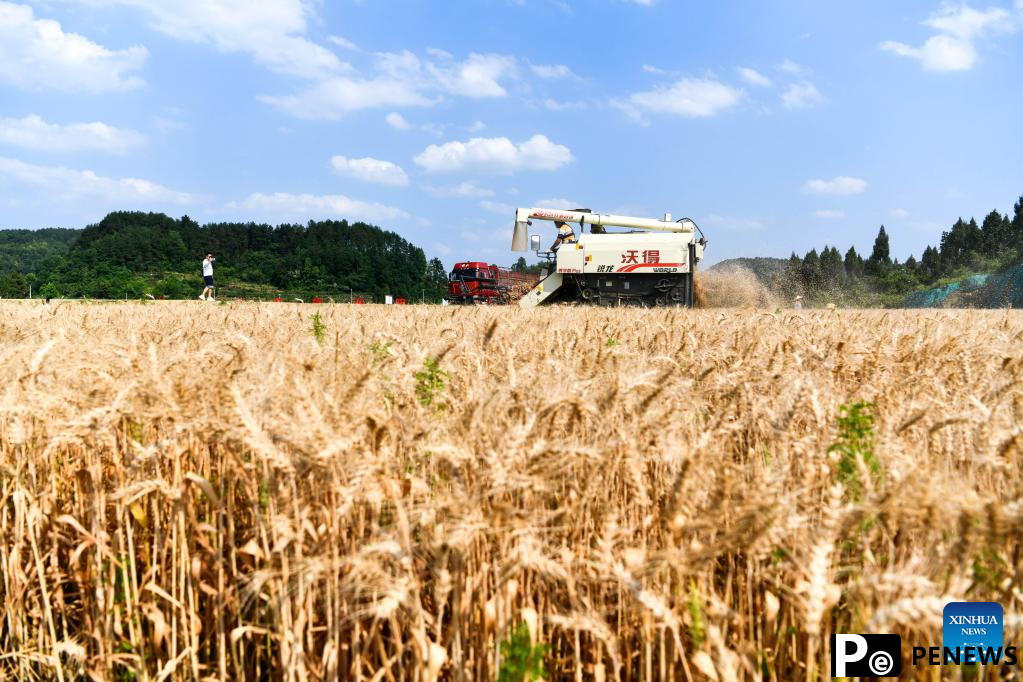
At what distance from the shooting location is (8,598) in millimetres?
2594

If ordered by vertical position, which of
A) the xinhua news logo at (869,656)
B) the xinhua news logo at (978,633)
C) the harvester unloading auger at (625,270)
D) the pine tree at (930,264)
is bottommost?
the xinhua news logo at (869,656)

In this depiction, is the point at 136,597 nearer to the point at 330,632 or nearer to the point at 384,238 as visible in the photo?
the point at 330,632

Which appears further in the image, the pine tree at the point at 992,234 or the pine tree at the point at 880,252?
the pine tree at the point at 880,252

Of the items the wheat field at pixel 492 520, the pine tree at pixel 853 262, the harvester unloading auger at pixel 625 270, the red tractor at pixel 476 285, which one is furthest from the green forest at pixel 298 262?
the wheat field at pixel 492 520

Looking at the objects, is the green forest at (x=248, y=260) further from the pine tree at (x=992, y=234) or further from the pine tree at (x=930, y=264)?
the pine tree at (x=992, y=234)

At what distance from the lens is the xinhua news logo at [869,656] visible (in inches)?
60.4

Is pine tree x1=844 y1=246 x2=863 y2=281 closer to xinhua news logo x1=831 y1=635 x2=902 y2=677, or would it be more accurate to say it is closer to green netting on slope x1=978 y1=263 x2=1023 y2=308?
green netting on slope x1=978 y1=263 x2=1023 y2=308

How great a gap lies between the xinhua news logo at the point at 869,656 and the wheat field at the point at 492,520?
0.04 metres

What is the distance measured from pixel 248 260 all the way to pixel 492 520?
3351 inches

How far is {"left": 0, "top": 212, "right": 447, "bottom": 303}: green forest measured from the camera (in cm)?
6856

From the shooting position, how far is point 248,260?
8056 cm

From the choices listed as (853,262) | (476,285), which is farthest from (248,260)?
(853,262)

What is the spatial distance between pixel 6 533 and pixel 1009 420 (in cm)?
374

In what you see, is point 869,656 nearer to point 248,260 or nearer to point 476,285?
point 476,285
